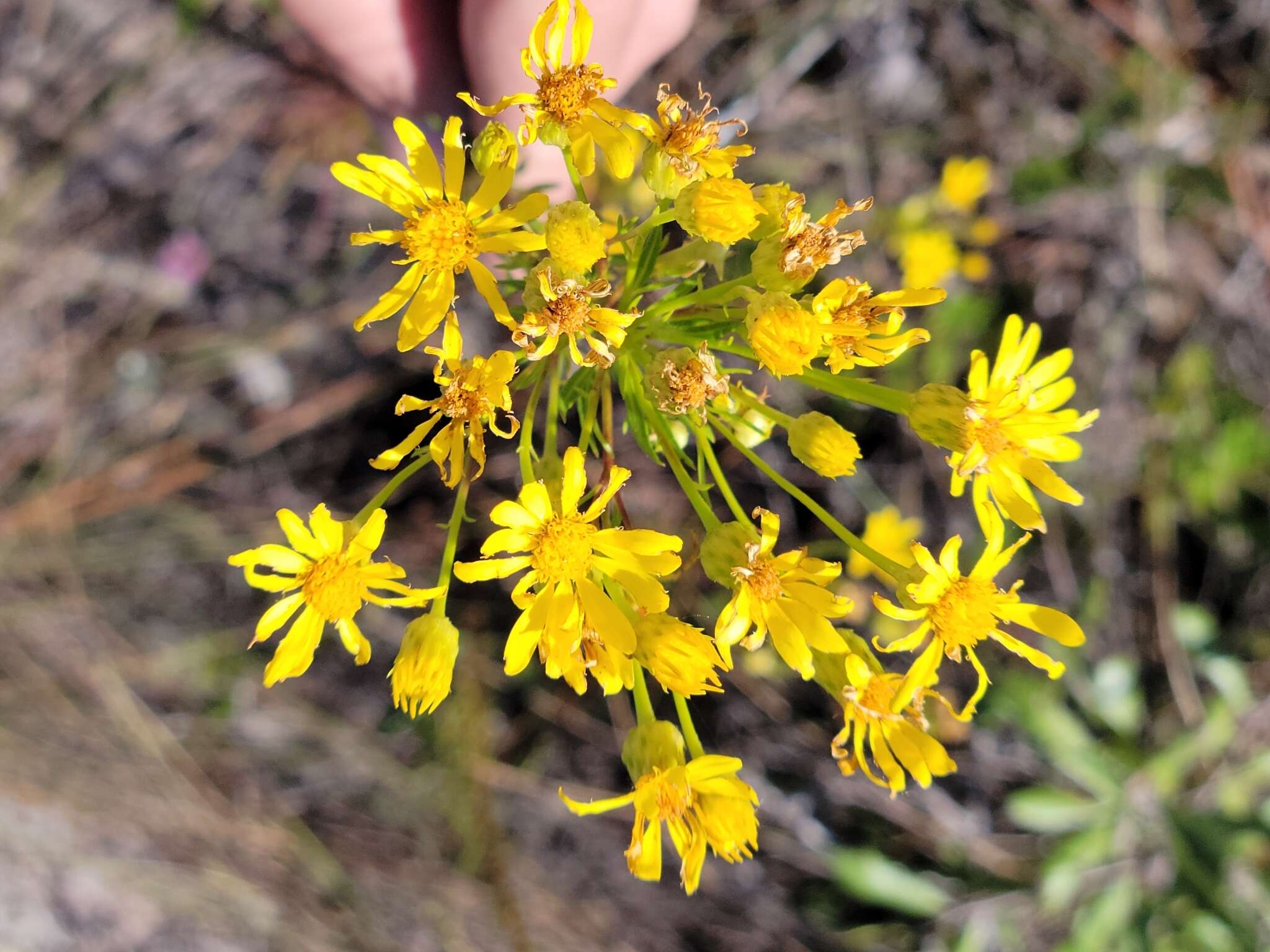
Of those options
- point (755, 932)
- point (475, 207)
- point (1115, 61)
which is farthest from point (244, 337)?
point (1115, 61)

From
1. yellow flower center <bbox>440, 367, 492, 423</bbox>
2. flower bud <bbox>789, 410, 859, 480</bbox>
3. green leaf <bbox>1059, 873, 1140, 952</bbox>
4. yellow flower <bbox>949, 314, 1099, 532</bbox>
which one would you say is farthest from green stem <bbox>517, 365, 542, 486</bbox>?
green leaf <bbox>1059, 873, 1140, 952</bbox>

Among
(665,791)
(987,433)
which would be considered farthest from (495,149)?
(665,791)

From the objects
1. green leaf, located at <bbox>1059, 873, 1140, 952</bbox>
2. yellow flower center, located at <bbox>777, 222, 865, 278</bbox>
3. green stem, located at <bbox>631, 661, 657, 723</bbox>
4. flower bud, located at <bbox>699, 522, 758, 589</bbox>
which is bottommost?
green leaf, located at <bbox>1059, 873, 1140, 952</bbox>

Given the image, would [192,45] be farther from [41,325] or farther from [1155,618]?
[1155,618]

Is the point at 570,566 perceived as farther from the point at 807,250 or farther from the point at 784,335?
the point at 807,250

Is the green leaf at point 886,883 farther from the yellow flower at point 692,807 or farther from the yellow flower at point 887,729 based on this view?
the yellow flower at point 692,807

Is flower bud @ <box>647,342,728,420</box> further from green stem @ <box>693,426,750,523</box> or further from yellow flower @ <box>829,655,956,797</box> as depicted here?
yellow flower @ <box>829,655,956,797</box>

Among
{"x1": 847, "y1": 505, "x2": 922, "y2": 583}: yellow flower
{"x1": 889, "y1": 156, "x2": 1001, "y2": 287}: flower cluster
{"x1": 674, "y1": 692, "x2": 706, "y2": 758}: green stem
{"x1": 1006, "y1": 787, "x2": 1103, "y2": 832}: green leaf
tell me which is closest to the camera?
{"x1": 674, "y1": 692, "x2": 706, "y2": 758}: green stem
